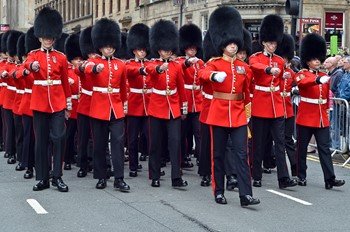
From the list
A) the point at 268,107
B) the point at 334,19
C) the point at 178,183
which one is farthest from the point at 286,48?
the point at 334,19

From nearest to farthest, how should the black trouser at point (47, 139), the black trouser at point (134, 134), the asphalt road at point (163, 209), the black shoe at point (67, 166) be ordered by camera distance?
1. the asphalt road at point (163, 209)
2. the black trouser at point (47, 139)
3. the black trouser at point (134, 134)
4. the black shoe at point (67, 166)

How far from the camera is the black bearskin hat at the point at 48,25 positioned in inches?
404

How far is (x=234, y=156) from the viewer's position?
9.25 m

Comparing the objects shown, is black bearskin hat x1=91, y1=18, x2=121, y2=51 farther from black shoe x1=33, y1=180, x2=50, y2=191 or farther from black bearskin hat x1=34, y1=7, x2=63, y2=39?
black shoe x1=33, y1=180, x2=50, y2=191

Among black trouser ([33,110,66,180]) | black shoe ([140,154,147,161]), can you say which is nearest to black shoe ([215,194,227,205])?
black trouser ([33,110,66,180])

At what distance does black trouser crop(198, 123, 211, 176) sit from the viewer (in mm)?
10641

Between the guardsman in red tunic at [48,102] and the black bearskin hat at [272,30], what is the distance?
2.57 meters

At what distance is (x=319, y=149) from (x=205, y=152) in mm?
1436

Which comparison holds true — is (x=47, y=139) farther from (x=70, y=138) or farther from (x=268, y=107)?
(x=268, y=107)

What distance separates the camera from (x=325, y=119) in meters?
10.7

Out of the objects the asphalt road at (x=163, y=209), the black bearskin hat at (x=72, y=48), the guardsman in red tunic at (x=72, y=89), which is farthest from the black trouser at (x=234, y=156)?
the black bearskin hat at (x=72, y=48)

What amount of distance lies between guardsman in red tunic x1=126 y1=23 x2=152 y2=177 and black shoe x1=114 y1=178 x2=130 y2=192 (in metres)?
1.41

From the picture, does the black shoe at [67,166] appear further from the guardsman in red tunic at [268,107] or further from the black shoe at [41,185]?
the guardsman in red tunic at [268,107]

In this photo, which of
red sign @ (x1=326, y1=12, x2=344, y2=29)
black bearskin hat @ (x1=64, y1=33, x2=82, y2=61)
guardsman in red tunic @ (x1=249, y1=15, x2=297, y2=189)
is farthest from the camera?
red sign @ (x1=326, y1=12, x2=344, y2=29)
